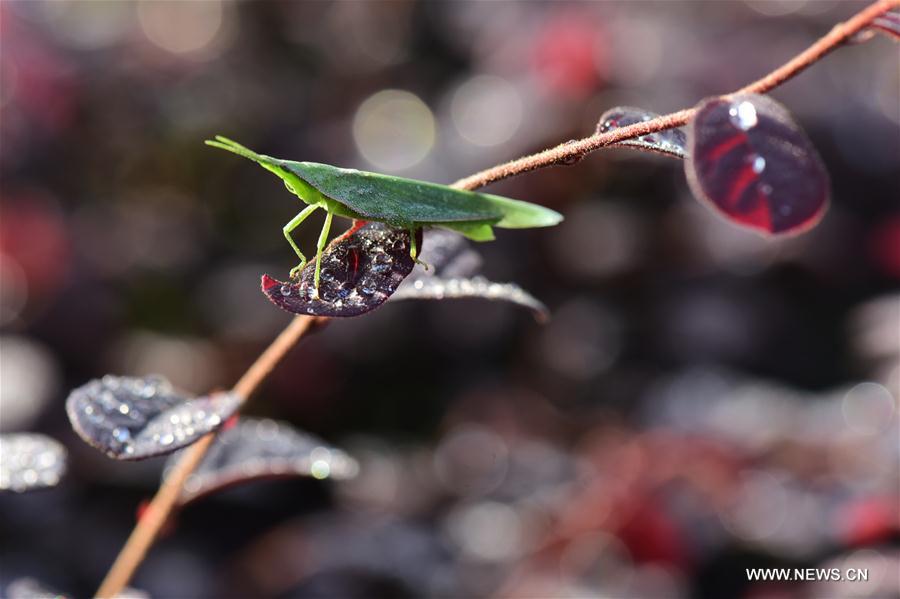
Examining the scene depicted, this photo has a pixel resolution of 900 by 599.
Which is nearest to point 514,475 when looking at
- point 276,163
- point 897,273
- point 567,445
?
point 567,445

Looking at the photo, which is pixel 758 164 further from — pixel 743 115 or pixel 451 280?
pixel 451 280

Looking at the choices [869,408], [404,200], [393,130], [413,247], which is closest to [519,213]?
[404,200]

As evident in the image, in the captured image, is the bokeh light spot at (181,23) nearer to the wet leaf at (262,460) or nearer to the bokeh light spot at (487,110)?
the bokeh light spot at (487,110)

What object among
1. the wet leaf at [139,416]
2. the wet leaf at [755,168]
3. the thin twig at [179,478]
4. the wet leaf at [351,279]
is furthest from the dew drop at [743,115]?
the wet leaf at [139,416]

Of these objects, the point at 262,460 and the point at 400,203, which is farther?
the point at 262,460

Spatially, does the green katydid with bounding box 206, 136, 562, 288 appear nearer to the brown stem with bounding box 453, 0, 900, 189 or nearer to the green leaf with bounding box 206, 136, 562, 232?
the green leaf with bounding box 206, 136, 562, 232

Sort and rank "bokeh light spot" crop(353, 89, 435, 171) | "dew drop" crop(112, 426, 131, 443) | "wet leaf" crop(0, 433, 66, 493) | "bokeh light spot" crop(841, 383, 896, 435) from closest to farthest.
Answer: "dew drop" crop(112, 426, 131, 443)
"wet leaf" crop(0, 433, 66, 493)
"bokeh light spot" crop(841, 383, 896, 435)
"bokeh light spot" crop(353, 89, 435, 171)

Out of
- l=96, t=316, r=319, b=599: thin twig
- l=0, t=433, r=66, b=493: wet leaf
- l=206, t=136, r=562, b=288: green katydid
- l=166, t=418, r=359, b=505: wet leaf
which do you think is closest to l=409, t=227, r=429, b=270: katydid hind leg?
l=206, t=136, r=562, b=288: green katydid

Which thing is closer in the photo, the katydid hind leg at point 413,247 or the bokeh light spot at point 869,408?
the katydid hind leg at point 413,247
